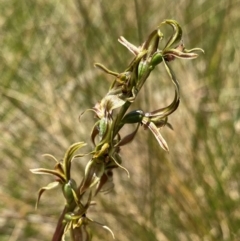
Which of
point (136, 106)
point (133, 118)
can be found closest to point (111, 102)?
point (133, 118)

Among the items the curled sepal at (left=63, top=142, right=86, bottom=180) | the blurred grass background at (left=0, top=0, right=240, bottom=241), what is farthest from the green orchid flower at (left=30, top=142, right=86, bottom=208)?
the blurred grass background at (left=0, top=0, right=240, bottom=241)

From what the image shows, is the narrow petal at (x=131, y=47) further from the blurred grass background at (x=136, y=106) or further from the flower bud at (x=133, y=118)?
the blurred grass background at (x=136, y=106)

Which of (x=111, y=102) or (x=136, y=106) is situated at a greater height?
(x=136, y=106)

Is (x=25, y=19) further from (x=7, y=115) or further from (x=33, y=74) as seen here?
(x=7, y=115)

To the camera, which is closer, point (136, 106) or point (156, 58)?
point (156, 58)

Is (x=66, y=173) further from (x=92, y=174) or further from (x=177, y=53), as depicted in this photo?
(x=177, y=53)

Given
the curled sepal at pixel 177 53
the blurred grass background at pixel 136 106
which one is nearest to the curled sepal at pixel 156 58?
the curled sepal at pixel 177 53
